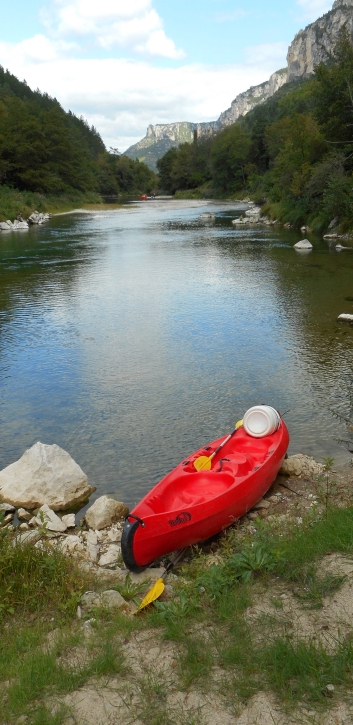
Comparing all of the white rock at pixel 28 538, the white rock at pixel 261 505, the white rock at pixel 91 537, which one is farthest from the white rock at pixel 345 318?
the white rock at pixel 28 538

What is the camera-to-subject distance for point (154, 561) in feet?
18.0

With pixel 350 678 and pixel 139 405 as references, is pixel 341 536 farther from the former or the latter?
pixel 139 405

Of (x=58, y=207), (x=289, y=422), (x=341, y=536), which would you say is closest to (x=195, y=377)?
(x=289, y=422)

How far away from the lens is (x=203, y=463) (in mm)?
6703

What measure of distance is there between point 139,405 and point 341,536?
543 cm

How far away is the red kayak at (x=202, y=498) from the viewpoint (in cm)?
517

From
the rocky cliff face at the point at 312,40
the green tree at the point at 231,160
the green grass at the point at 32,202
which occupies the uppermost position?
the rocky cliff face at the point at 312,40

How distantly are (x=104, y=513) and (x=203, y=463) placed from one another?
1.31 metres

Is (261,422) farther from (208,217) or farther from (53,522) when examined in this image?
(208,217)

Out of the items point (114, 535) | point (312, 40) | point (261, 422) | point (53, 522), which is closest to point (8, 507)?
point (53, 522)

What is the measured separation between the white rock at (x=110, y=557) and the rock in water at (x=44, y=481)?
4.38 ft

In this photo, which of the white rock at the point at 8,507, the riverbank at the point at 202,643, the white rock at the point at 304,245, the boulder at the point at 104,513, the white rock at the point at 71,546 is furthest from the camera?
the white rock at the point at 304,245

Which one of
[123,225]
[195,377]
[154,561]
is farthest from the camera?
[123,225]

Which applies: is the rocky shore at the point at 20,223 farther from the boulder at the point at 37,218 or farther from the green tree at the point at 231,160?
the green tree at the point at 231,160
